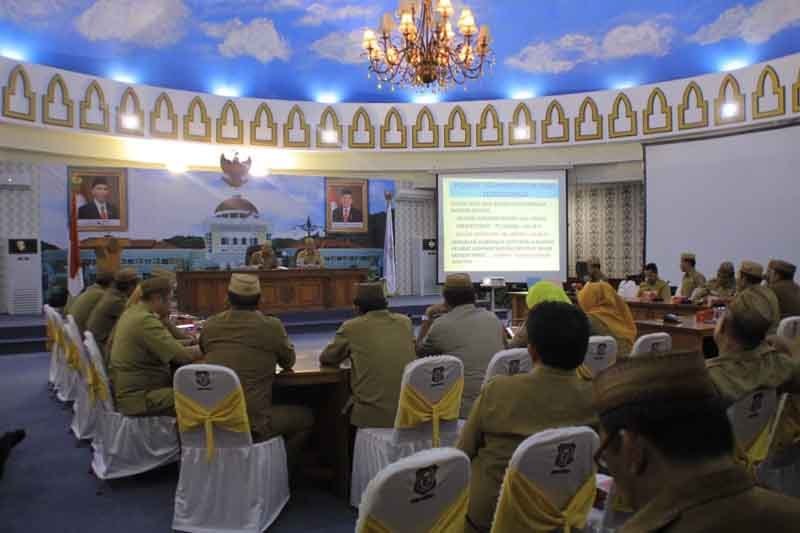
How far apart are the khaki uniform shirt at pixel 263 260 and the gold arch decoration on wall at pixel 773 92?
8489 mm

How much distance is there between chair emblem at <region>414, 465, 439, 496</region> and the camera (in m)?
1.63

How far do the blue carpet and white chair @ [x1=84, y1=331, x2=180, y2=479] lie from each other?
102 millimetres

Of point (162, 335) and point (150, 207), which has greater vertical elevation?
point (150, 207)

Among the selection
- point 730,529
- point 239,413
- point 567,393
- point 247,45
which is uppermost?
point 247,45

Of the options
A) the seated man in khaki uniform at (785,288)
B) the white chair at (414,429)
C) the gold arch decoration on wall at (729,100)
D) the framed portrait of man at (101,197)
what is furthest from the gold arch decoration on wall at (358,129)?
the white chair at (414,429)

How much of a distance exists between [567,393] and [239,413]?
168 centimetres

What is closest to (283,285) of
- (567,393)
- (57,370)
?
(57,370)

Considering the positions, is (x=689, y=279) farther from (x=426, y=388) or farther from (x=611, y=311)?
(x=426, y=388)

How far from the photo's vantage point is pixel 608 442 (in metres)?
0.91

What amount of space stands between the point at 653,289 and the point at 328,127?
747 centimetres

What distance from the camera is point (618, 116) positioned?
1217 centimetres

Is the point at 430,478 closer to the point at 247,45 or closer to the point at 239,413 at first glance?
the point at 239,413

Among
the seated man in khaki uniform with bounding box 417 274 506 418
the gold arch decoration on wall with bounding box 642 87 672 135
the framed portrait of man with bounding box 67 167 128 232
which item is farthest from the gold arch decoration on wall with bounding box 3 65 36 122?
the gold arch decoration on wall with bounding box 642 87 672 135

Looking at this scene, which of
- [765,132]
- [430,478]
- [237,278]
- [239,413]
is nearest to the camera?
[430,478]
